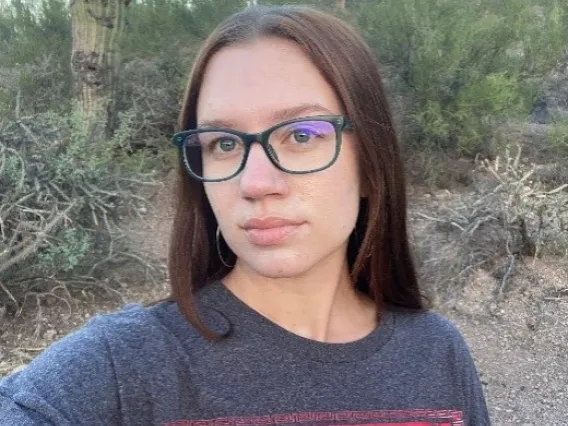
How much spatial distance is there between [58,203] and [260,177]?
341 centimetres

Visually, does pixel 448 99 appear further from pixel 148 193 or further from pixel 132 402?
pixel 132 402

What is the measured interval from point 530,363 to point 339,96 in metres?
3.20

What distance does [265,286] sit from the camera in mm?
1377

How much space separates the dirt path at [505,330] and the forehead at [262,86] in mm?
2741

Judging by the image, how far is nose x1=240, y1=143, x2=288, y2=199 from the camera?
4.00ft

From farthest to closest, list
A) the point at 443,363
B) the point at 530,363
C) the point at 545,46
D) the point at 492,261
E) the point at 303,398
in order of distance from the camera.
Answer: the point at 545,46
the point at 492,261
the point at 530,363
the point at 443,363
the point at 303,398

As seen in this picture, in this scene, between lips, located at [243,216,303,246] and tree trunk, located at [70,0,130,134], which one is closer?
lips, located at [243,216,303,246]

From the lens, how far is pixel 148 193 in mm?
5680

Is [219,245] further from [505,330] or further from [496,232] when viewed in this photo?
[496,232]

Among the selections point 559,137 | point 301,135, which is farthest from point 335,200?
point 559,137

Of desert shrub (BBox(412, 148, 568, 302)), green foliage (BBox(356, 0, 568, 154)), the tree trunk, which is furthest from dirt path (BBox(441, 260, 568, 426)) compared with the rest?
the tree trunk

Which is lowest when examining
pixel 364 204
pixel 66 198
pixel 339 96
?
pixel 66 198

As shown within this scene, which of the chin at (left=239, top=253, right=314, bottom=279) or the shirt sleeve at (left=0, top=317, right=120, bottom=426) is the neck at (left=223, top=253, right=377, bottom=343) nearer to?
the chin at (left=239, top=253, right=314, bottom=279)

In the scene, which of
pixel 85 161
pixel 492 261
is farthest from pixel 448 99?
pixel 85 161
